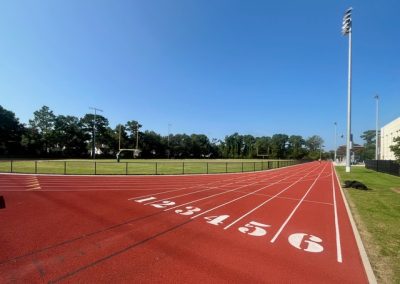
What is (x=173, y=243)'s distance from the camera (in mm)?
Result: 6715

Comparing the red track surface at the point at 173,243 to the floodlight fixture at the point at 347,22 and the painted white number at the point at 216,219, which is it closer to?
the painted white number at the point at 216,219

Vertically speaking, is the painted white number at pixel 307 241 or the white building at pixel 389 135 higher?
the white building at pixel 389 135

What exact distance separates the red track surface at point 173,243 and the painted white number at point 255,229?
0.03 metres

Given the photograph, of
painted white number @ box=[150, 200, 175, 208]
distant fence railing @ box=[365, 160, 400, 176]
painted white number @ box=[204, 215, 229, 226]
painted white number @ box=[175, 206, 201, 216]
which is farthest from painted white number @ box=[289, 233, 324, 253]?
distant fence railing @ box=[365, 160, 400, 176]

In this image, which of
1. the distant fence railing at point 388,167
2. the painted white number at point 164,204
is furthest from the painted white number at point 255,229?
the distant fence railing at point 388,167

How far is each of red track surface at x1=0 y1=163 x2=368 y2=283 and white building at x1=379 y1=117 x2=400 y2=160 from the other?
45.0 m

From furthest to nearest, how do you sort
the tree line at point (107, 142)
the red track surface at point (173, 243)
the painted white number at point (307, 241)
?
1. the tree line at point (107, 142)
2. the painted white number at point (307, 241)
3. the red track surface at point (173, 243)

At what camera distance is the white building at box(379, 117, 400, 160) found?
1871 inches

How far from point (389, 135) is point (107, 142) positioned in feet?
265

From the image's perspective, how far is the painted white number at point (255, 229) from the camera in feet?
25.6

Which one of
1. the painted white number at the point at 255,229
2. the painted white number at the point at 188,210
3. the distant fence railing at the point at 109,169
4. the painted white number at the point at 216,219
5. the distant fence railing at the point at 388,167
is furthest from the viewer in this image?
the distant fence railing at the point at 388,167

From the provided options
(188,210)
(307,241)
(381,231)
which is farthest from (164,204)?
(381,231)

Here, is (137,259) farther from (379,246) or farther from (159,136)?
(159,136)

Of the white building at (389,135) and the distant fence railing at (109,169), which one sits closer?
the distant fence railing at (109,169)
